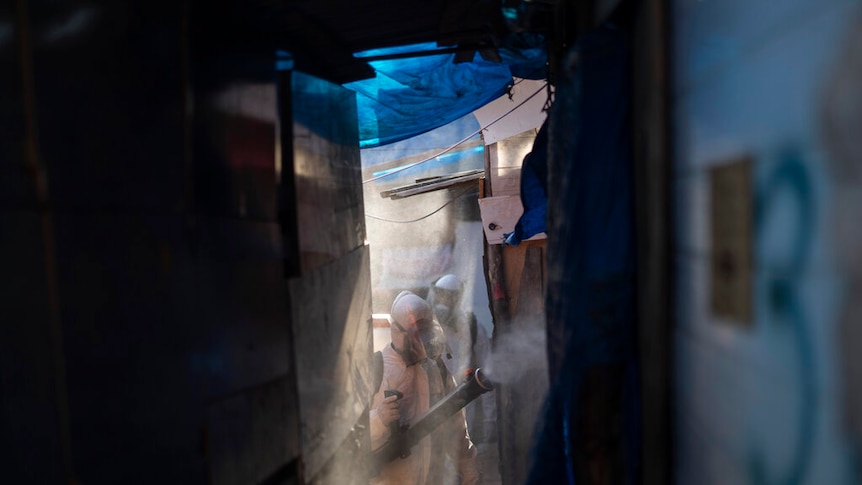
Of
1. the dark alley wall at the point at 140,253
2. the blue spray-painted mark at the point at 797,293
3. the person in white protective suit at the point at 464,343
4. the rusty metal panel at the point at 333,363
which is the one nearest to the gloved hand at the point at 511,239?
the rusty metal panel at the point at 333,363

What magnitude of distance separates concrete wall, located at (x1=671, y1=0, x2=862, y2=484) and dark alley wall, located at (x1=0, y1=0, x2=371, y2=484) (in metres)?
2.15

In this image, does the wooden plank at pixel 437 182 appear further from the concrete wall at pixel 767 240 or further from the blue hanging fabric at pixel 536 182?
the concrete wall at pixel 767 240

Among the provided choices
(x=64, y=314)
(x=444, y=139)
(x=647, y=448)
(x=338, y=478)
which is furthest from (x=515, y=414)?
(x=64, y=314)

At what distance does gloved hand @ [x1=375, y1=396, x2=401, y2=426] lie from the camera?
910 centimetres

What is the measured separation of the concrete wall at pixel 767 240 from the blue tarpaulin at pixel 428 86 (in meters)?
2.49

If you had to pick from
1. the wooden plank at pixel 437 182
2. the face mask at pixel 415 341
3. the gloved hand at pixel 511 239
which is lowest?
the face mask at pixel 415 341

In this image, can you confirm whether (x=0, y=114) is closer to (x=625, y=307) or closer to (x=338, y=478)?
(x=625, y=307)

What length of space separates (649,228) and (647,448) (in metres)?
1.00

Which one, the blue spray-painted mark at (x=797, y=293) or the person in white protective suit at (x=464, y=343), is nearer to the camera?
the blue spray-painted mark at (x=797, y=293)

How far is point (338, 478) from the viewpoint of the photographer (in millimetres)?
4648

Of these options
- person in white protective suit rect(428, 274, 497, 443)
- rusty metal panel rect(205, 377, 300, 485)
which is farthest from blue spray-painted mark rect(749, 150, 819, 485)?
person in white protective suit rect(428, 274, 497, 443)

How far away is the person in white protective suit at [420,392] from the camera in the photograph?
9734 millimetres

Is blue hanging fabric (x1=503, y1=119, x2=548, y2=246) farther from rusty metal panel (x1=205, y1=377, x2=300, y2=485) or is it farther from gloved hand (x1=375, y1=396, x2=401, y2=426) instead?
gloved hand (x1=375, y1=396, x2=401, y2=426)

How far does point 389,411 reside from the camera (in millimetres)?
9164
